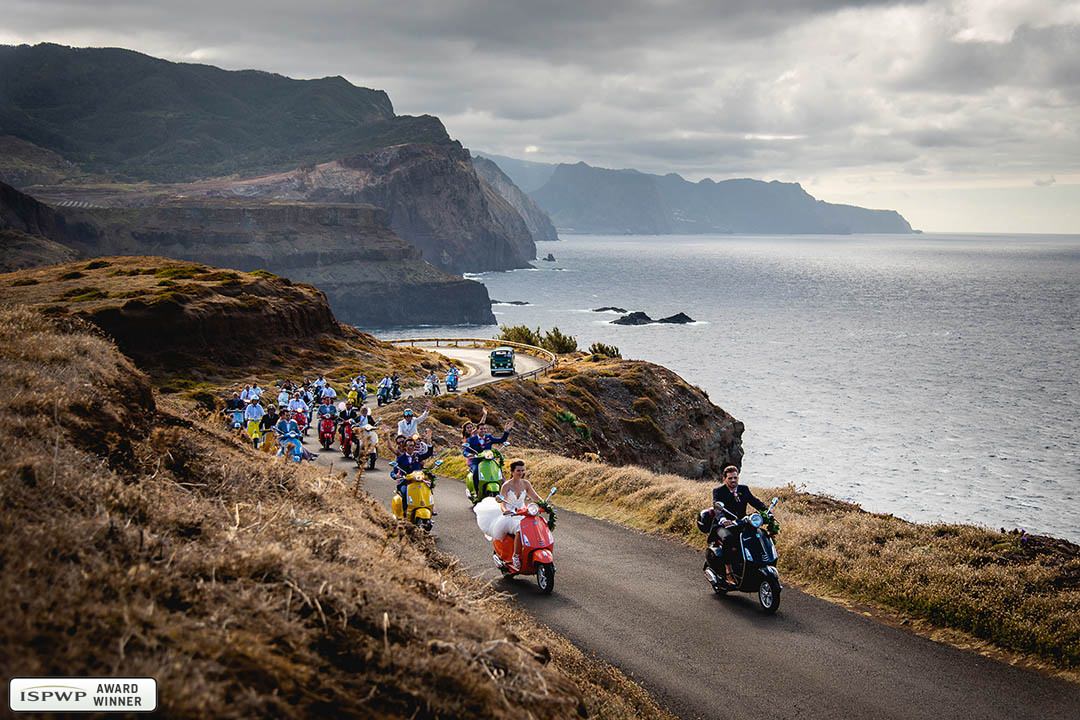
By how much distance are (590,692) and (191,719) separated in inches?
176

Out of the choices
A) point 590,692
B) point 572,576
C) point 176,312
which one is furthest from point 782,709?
point 176,312

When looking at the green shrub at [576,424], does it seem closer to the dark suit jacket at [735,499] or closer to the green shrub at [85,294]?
the green shrub at [85,294]

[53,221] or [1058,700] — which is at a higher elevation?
[53,221]

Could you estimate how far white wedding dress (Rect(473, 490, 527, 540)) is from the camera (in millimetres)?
12921

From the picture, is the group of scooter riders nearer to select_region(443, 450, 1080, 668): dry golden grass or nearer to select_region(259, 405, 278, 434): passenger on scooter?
select_region(443, 450, 1080, 668): dry golden grass

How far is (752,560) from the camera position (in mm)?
11648

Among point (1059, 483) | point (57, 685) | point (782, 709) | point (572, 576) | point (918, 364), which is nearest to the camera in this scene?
point (57, 685)

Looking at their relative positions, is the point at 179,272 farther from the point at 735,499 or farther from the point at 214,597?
the point at 214,597

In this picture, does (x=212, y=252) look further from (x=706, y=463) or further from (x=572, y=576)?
(x=572, y=576)

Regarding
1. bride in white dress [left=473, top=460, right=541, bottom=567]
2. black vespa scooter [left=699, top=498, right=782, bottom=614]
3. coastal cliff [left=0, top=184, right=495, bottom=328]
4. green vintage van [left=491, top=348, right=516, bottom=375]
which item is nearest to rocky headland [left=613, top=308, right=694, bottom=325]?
coastal cliff [left=0, top=184, right=495, bottom=328]

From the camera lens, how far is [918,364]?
106125 mm

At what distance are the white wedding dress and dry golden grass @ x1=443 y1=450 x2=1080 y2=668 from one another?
14.1ft

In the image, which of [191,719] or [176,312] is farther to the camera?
[176,312]

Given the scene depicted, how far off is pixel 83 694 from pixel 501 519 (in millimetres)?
8823
